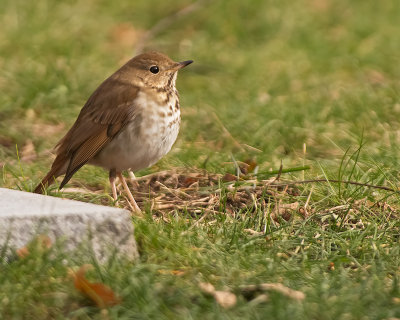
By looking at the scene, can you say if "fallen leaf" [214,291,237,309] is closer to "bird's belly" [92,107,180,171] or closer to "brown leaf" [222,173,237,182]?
"bird's belly" [92,107,180,171]

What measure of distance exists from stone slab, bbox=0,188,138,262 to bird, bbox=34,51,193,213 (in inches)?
36.6

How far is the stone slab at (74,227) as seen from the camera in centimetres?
404

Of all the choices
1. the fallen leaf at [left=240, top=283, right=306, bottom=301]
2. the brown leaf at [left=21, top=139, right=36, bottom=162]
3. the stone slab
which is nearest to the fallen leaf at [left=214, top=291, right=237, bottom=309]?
the fallen leaf at [left=240, top=283, right=306, bottom=301]

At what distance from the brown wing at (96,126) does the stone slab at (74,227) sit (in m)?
1.06

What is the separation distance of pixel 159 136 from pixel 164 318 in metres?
1.79

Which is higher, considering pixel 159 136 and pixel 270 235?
pixel 159 136

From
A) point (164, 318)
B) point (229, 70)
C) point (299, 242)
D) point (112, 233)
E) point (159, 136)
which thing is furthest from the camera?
point (229, 70)

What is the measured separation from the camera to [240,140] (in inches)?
274

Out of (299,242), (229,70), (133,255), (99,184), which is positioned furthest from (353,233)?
(229,70)

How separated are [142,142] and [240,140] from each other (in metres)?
1.91

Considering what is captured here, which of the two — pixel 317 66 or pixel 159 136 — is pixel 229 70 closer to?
pixel 317 66

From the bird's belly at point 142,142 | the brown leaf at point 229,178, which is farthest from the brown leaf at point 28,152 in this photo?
the brown leaf at point 229,178

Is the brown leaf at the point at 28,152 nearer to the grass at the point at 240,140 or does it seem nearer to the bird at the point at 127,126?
the grass at the point at 240,140

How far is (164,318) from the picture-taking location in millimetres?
3557
